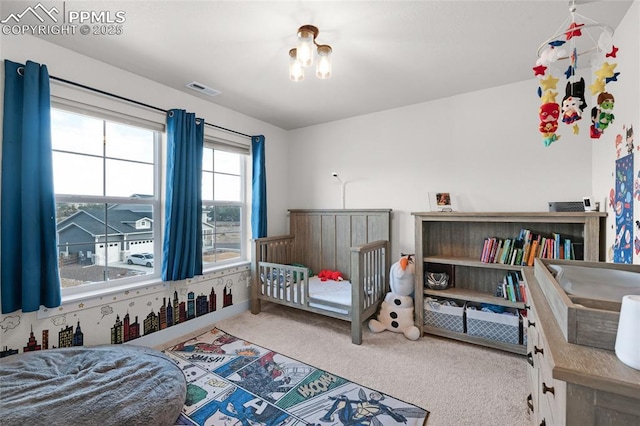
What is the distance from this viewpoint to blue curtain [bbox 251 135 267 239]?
3418 millimetres

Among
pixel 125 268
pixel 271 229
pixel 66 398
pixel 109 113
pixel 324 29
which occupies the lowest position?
pixel 66 398

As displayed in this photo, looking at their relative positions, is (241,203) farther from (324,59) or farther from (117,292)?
(324,59)

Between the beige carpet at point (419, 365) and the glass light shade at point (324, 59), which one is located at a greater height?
the glass light shade at point (324, 59)

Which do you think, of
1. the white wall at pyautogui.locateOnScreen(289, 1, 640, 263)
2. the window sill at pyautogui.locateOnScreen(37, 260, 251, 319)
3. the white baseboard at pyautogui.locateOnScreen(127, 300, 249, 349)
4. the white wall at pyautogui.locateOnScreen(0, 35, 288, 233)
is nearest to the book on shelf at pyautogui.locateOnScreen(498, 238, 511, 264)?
the white wall at pyautogui.locateOnScreen(289, 1, 640, 263)

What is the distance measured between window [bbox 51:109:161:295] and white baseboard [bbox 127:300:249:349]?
537 millimetres

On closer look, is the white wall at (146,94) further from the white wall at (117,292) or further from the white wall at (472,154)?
the white wall at (472,154)

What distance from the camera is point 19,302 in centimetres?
180

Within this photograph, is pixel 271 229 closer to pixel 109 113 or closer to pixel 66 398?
pixel 109 113

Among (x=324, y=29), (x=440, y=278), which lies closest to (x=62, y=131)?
(x=324, y=29)

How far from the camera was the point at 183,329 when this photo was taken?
2.71 metres

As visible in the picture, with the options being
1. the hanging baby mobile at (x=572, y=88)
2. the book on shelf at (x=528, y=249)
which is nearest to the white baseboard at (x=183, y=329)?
the book on shelf at (x=528, y=249)

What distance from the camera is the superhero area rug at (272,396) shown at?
1.62 m

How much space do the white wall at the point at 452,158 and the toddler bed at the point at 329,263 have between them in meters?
0.21

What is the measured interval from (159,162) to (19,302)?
1.42 metres
